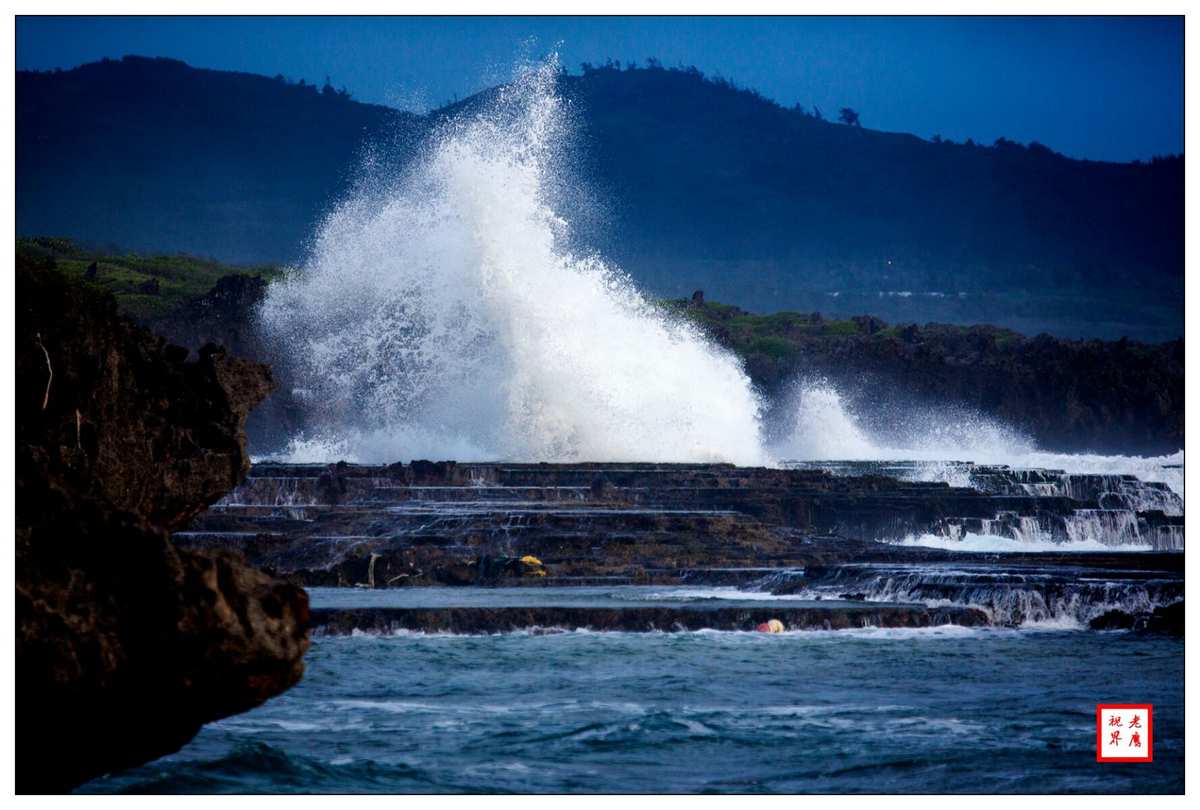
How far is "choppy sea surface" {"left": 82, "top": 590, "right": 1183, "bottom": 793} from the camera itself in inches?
472

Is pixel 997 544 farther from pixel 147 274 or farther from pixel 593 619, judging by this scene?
pixel 147 274

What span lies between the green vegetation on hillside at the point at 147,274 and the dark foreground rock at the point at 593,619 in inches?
2337

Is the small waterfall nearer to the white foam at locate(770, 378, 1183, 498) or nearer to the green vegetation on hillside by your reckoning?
the white foam at locate(770, 378, 1183, 498)

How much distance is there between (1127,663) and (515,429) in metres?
28.2

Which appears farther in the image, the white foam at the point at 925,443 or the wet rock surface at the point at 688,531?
the white foam at the point at 925,443

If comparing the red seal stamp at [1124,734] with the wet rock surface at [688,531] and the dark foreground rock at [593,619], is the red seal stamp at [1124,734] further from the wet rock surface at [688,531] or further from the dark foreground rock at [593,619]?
the wet rock surface at [688,531]

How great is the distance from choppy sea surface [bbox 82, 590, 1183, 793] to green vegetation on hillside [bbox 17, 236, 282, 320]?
62174 millimetres

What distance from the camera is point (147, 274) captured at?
101188 mm

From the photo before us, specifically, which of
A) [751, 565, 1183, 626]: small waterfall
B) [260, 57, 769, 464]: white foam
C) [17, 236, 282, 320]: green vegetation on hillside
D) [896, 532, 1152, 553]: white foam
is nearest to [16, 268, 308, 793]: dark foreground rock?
[751, 565, 1183, 626]: small waterfall

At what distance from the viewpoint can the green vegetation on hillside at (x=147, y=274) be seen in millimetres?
83688

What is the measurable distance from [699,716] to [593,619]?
558cm

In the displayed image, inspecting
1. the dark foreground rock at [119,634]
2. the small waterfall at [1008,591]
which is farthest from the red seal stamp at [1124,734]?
the small waterfall at [1008,591]

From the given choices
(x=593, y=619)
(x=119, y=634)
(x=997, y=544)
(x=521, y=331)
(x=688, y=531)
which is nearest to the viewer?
(x=119, y=634)

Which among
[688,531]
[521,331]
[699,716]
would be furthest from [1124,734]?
[521,331]
